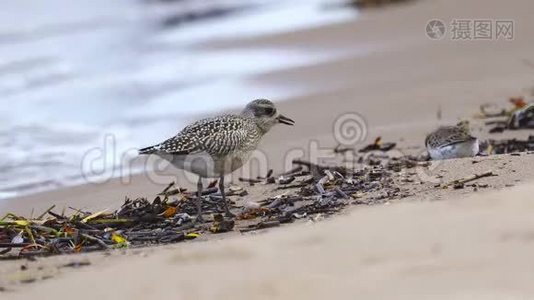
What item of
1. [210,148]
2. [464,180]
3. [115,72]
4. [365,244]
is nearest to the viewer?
[365,244]

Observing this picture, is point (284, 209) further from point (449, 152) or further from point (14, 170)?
point (14, 170)

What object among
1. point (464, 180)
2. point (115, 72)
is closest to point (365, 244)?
point (464, 180)

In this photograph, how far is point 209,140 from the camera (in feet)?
23.5

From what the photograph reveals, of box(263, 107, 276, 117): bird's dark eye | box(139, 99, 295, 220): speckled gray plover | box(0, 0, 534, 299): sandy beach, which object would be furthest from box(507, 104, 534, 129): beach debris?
box(139, 99, 295, 220): speckled gray plover

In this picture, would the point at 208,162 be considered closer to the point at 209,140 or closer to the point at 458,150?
the point at 209,140

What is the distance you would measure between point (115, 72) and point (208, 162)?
7.88 m

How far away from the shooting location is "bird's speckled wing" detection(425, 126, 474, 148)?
319 inches

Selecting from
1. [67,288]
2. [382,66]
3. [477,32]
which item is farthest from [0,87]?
[67,288]

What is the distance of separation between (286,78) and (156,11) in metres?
7.01

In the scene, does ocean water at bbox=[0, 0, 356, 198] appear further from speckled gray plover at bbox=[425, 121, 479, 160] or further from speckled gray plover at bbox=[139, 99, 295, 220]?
speckled gray plover at bbox=[425, 121, 479, 160]

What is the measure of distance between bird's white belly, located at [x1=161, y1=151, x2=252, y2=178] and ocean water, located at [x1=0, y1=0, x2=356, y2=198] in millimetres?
2529

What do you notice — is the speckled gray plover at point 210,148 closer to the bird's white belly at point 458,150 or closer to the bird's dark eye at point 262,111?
the bird's dark eye at point 262,111

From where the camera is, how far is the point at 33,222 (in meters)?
7.11

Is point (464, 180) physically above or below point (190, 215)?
above
